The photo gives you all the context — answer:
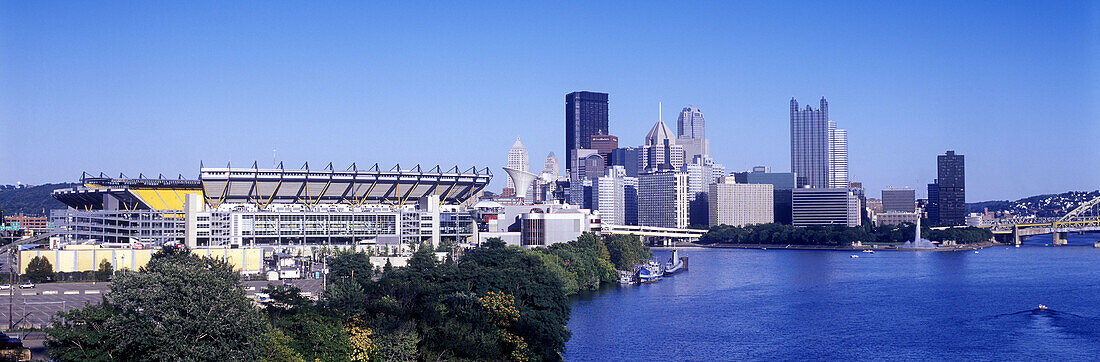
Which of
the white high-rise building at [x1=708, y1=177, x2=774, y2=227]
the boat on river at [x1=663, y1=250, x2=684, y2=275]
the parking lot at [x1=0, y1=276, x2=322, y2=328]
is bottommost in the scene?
the boat on river at [x1=663, y1=250, x2=684, y2=275]

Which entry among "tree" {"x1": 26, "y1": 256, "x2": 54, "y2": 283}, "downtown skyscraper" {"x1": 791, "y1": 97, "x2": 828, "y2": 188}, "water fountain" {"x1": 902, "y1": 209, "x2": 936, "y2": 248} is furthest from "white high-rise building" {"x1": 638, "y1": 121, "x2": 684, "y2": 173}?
"tree" {"x1": 26, "y1": 256, "x2": 54, "y2": 283}

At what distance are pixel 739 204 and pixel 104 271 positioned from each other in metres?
106

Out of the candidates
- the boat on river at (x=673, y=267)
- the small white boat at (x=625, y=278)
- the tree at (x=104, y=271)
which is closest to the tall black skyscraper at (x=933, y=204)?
the boat on river at (x=673, y=267)

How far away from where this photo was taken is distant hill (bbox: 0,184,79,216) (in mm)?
125200

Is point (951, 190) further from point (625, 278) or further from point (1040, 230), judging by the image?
point (625, 278)

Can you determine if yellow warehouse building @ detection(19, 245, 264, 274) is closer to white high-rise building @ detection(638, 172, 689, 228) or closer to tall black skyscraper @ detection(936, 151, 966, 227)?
white high-rise building @ detection(638, 172, 689, 228)

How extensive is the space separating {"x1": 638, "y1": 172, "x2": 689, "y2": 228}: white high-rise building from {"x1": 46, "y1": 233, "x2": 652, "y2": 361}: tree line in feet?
351

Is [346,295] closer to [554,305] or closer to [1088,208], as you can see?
[554,305]

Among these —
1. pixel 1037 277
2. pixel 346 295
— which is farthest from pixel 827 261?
pixel 346 295

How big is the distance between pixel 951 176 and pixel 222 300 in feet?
461

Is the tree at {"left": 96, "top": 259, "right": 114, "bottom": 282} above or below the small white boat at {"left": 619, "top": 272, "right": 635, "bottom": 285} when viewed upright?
above

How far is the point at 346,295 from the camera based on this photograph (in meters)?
22.5

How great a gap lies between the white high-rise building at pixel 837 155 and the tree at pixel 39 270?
168137mm

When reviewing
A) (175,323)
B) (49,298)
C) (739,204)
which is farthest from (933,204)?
(175,323)
